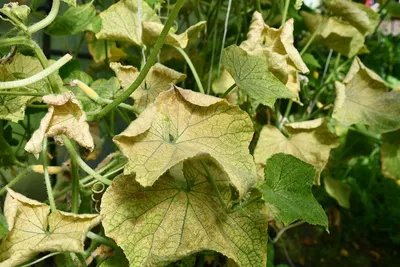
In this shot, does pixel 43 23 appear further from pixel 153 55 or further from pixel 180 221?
pixel 180 221

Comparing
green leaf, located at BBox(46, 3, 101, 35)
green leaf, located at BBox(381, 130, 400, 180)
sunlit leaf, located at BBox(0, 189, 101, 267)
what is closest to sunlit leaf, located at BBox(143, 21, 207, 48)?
green leaf, located at BBox(46, 3, 101, 35)

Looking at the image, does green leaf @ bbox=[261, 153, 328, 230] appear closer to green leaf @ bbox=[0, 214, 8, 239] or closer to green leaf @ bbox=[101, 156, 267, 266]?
green leaf @ bbox=[101, 156, 267, 266]

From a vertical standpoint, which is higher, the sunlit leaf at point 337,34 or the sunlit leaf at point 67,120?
the sunlit leaf at point 67,120

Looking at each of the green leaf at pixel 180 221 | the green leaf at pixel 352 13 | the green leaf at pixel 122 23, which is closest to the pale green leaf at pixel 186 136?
the green leaf at pixel 180 221

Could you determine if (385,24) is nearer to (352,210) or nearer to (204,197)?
(352,210)

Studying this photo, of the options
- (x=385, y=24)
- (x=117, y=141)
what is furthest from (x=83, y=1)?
(x=385, y=24)

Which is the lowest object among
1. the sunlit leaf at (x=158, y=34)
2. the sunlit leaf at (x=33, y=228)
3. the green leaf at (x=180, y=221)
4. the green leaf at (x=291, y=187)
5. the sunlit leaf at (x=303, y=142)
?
the sunlit leaf at (x=303, y=142)

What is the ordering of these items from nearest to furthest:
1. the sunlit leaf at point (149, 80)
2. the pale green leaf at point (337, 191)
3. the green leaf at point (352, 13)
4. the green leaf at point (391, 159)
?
the sunlit leaf at point (149, 80)
the green leaf at point (352, 13)
the green leaf at point (391, 159)
the pale green leaf at point (337, 191)

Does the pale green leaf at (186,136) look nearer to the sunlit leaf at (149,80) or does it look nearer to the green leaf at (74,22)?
the sunlit leaf at (149,80)
